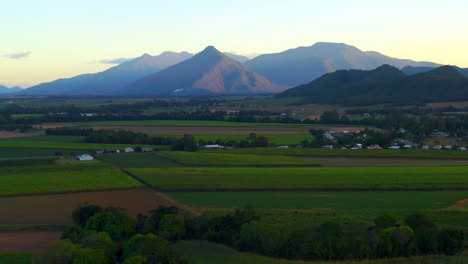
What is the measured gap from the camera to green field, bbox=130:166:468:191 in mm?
33781

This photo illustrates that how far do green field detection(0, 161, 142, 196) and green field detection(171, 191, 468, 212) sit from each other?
6772 millimetres

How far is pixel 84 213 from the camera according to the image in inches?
1021

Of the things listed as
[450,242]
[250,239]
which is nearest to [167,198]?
[250,239]

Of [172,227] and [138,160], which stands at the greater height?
[138,160]

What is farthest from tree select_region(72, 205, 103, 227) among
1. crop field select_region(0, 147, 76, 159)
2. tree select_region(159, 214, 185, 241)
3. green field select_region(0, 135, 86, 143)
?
green field select_region(0, 135, 86, 143)

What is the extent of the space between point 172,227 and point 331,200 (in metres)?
11.8

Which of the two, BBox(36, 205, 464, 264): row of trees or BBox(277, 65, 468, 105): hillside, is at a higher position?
BBox(277, 65, 468, 105): hillside

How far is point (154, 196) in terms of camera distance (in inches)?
1261

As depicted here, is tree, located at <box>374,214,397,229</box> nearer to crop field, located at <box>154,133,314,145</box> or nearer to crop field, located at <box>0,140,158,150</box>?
crop field, located at <box>154,133,314,145</box>

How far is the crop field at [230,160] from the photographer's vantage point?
44.2 m

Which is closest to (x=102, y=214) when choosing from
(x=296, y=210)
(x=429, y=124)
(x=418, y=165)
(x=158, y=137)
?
(x=296, y=210)

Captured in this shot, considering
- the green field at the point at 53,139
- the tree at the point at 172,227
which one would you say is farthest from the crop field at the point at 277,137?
the tree at the point at 172,227

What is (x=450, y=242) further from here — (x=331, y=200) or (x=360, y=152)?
(x=360, y=152)

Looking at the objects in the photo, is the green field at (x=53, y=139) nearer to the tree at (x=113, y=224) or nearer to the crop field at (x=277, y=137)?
the crop field at (x=277, y=137)
